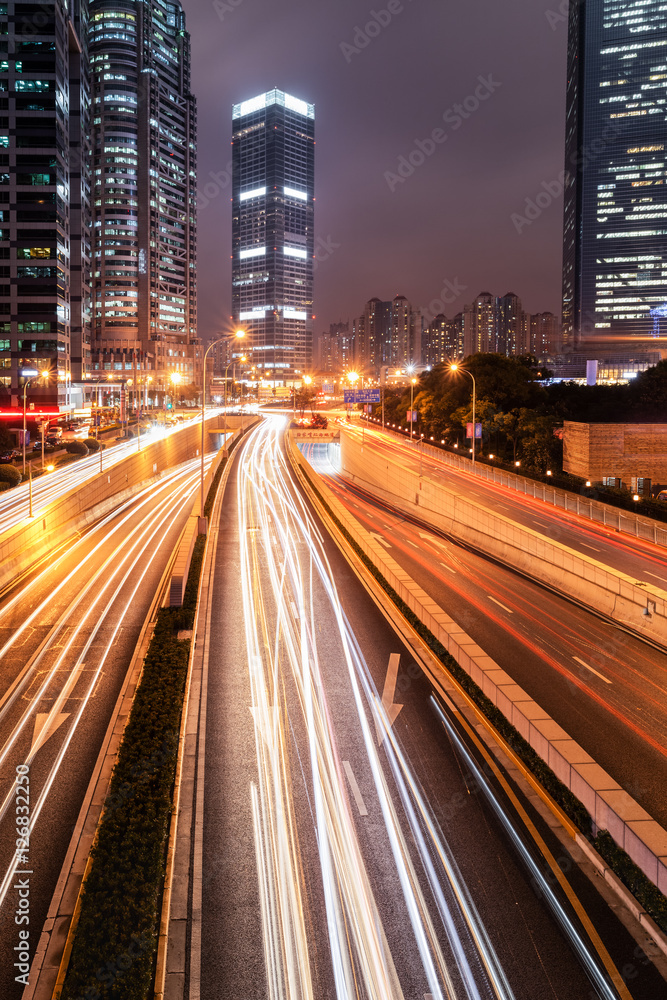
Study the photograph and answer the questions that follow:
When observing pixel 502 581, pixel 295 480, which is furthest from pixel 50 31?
pixel 502 581

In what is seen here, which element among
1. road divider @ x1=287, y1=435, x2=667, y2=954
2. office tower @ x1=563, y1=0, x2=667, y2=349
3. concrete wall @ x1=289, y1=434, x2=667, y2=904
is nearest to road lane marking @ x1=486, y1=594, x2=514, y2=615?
road divider @ x1=287, y1=435, x2=667, y2=954

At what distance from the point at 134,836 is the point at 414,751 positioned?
6.54 meters

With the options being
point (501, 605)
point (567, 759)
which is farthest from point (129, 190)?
point (567, 759)

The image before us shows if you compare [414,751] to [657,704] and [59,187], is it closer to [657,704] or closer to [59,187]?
[657,704]

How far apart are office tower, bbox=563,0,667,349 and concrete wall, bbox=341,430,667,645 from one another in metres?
141

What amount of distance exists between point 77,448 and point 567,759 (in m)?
71.4

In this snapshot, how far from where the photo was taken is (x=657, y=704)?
60.6 feet

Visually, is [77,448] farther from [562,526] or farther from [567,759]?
[567,759]

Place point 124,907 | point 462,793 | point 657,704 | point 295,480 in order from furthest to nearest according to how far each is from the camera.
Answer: point 295,480, point 657,704, point 462,793, point 124,907

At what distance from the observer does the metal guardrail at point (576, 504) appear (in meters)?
40.6

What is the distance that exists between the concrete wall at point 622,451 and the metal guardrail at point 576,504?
519 centimetres

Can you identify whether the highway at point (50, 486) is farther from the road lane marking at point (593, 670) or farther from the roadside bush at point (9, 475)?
the road lane marking at point (593, 670)

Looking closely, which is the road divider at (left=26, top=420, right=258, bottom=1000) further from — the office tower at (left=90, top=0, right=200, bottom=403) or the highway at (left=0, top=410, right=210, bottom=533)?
the office tower at (left=90, top=0, right=200, bottom=403)

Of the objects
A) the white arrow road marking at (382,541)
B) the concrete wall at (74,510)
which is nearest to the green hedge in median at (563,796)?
the white arrow road marking at (382,541)
